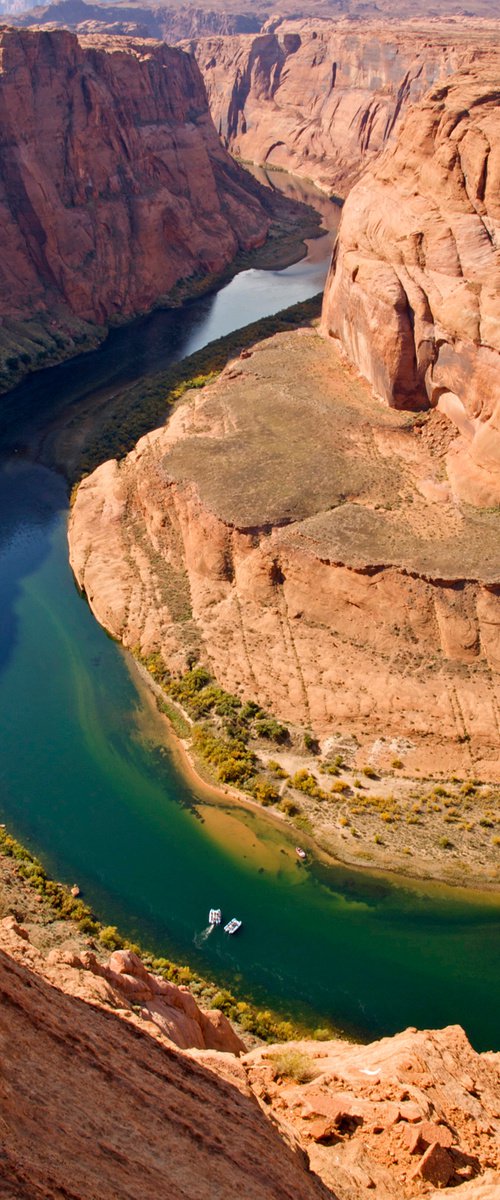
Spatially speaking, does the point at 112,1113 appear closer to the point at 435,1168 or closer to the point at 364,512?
the point at 435,1168

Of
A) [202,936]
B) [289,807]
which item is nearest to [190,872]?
[202,936]

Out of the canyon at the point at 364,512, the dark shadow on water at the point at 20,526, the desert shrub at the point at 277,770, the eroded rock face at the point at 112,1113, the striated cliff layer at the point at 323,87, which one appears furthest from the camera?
the striated cliff layer at the point at 323,87

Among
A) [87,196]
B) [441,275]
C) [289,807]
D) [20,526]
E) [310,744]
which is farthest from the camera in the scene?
[87,196]

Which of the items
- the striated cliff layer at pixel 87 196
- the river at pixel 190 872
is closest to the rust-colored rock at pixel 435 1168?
the river at pixel 190 872

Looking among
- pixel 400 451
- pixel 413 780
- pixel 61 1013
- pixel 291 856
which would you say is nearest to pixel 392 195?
pixel 400 451

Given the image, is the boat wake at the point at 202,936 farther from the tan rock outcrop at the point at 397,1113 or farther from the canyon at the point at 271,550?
the tan rock outcrop at the point at 397,1113

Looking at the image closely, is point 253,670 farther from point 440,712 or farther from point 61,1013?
point 61,1013

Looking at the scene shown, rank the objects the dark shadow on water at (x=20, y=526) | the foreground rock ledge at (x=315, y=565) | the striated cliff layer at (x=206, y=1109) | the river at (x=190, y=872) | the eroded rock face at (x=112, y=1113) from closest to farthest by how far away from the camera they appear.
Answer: the eroded rock face at (x=112, y=1113) → the striated cliff layer at (x=206, y=1109) → the river at (x=190, y=872) → the foreground rock ledge at (x=315, y=565) → the dark shadow on water at (x=20, y=526)
